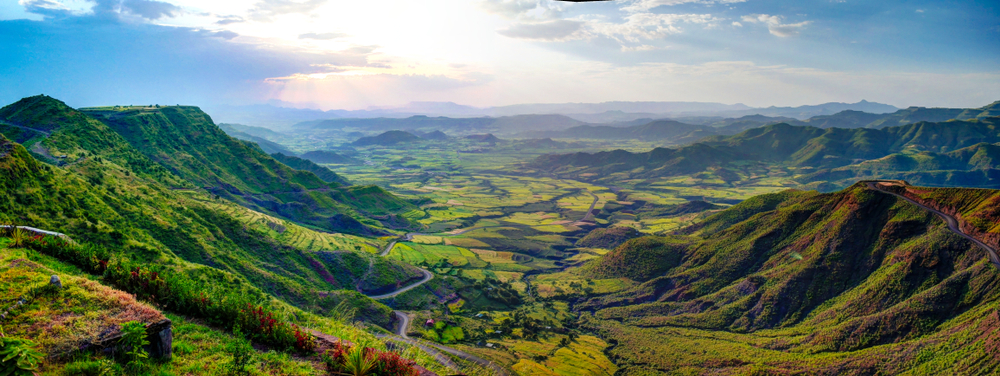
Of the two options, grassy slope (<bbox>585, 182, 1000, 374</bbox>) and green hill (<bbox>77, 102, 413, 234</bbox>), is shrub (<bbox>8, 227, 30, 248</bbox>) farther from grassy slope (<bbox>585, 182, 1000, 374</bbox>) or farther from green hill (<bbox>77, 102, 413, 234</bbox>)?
green hill (<bbox>77, 102, 413, 234</bbox>)

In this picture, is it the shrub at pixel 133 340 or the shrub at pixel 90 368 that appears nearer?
the shrub at pixel 90 368

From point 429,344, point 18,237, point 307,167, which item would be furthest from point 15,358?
point 307,167

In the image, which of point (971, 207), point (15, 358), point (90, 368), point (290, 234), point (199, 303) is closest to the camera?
point (15, 358)

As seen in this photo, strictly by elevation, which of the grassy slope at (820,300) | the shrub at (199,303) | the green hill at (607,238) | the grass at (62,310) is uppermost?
the grass at (62,310)

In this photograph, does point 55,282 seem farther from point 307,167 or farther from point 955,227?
point 307,167

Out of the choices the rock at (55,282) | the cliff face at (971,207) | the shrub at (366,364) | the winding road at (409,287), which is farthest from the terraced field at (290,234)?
the cliff face at (971,207)

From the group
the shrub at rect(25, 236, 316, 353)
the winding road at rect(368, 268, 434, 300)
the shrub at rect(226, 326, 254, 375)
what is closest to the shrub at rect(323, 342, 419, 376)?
the shrub at rect(25, 236, 316, 353)

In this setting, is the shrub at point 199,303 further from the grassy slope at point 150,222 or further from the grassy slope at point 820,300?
the grassy slope at point 820,300

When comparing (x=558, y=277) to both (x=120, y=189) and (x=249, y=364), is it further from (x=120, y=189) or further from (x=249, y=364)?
(x=249, y=364)
